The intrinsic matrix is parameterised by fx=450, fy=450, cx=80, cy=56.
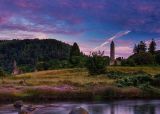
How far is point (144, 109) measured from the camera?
5869 centimetres

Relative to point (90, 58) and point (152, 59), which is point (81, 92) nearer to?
point (90, 58)

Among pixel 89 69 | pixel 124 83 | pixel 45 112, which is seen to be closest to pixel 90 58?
pixel 89 69

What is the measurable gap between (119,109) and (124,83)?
29.0m

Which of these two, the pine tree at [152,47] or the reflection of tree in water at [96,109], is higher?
→ the pine tree at [152,47]

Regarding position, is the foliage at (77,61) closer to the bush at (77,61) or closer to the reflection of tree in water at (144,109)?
the bush at (77,61)

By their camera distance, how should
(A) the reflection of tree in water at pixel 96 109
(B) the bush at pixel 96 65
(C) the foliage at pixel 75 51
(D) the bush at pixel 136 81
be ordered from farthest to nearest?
(C) the foliage at pixel 75 51 → (B) the bush at pixel 96 65 → (D) the bush at pixel 136 81 → (A) the reflection of tree in water at pixel 96 109

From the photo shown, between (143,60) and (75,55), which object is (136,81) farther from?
(75,55)

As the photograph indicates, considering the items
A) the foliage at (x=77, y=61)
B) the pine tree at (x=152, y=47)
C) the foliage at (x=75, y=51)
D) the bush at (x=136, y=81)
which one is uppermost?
the pine tree at (x=152, y=47)

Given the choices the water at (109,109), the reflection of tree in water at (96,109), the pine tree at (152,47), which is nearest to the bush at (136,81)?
the water at (109,109)

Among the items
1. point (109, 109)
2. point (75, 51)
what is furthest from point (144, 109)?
point (75, 51)

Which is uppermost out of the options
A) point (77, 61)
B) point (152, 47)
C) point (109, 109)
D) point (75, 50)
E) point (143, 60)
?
point (152, 47)

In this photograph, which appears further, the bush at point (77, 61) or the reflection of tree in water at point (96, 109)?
the bush at point (77, 61)

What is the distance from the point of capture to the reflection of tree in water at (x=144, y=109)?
5478 cm

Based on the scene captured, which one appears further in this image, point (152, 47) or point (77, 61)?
point (152, 47)
